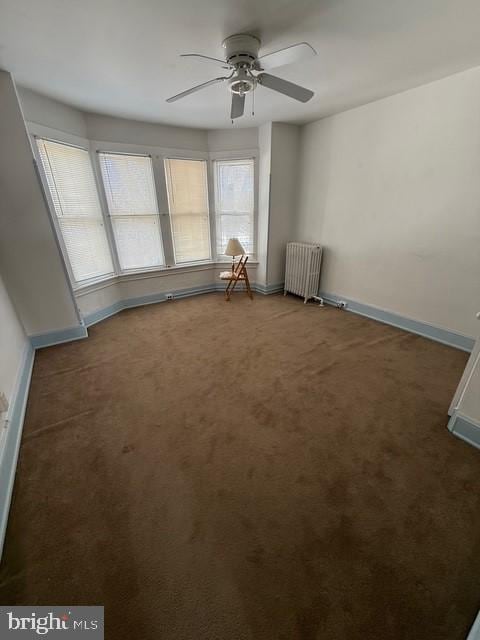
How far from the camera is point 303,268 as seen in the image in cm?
401

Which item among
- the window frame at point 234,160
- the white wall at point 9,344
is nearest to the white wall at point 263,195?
the window frame at point 234,160

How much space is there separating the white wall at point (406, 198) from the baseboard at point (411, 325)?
0.23 feet

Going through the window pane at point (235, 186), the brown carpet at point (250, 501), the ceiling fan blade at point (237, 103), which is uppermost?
the ceiling fan blade at point (237, 103)

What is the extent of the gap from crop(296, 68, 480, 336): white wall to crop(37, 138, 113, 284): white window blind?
313cm

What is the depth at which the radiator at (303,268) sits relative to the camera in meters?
3.88

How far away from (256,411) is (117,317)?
8.95 ft

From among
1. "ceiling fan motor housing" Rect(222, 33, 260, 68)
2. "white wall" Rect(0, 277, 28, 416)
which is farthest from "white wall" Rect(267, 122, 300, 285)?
"white wall" Rect(0, 277, 28, 416)

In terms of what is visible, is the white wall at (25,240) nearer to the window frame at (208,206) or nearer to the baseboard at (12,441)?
the baseboard at (12,441)

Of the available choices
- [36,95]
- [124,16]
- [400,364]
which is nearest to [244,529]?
[400,364]

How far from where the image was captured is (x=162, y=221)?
13.0ft

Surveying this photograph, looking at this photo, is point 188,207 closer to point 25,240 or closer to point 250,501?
point 25,240

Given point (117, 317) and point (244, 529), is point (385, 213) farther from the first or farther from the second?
point (117, 317)

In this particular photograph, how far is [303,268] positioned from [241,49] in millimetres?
2674

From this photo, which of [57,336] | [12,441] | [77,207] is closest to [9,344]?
[57,336]
